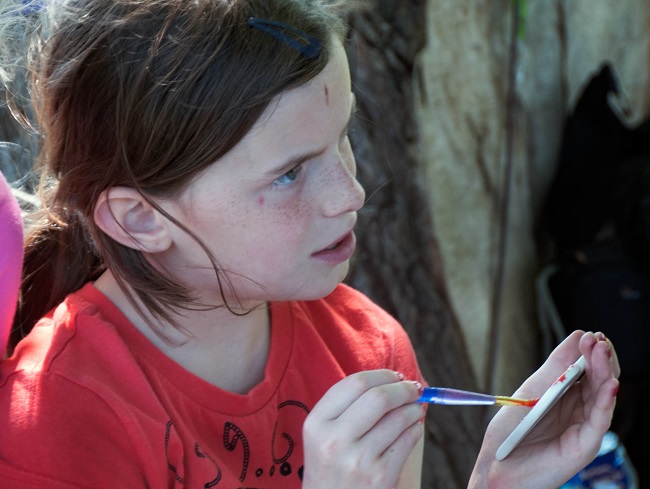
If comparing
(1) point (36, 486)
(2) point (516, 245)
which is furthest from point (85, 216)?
(2) point (516, 245)

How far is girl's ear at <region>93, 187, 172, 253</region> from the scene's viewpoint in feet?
3.20

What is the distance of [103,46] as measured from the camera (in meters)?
0.92

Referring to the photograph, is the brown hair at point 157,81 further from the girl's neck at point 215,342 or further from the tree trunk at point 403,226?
the tree trunk at point 403,226

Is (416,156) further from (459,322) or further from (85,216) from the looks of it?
(85,216)

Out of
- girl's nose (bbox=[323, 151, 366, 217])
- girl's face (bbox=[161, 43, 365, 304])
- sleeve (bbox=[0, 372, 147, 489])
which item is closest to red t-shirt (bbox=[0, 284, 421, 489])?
sleeve (bbox=[0, 372, 147, 489])

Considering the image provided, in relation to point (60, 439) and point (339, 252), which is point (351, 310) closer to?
point (339, 252)

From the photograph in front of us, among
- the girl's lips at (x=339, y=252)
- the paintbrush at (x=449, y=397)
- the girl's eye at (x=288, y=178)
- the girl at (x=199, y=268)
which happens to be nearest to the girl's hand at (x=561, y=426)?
the girl at (x=199, y=268)

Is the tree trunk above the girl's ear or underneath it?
underneath

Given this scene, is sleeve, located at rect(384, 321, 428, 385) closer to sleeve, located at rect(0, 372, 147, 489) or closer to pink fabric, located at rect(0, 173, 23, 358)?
sleeve, located at rect(0, 372, 147, 489)

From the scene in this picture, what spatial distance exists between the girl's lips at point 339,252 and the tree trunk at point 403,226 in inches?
20.7

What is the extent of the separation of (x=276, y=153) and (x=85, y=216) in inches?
9.7

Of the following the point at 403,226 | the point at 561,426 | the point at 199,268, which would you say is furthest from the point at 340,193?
the point at 403,226

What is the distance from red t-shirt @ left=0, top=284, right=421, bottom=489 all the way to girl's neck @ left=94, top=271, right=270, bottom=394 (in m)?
0.02

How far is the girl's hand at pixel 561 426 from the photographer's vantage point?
3.32ft
